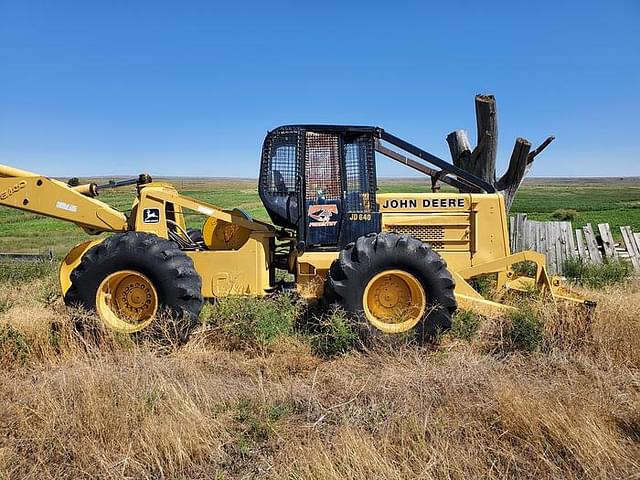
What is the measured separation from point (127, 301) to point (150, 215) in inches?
44.7

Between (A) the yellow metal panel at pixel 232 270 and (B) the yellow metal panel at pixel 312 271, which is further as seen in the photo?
(A) the yellow metal panel at pixel 232 270

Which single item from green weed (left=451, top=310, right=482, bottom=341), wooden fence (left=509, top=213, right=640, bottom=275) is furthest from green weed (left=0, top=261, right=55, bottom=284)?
wooden fence (left=509, top=213, right=640, bottom=275)

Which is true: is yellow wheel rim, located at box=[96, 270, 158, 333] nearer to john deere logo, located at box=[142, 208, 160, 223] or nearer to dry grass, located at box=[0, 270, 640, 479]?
dry grass, located at box=[0, 270, 640, 479]

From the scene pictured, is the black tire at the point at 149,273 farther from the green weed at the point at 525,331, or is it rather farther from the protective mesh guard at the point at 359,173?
the green weed at the point at 525,331

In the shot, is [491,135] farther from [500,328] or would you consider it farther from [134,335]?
[134,335]

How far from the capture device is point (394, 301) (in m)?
6.01

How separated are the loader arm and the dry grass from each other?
1.38 metres

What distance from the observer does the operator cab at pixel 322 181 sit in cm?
641

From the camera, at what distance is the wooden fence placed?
1133cm

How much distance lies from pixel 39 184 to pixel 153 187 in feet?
4.36

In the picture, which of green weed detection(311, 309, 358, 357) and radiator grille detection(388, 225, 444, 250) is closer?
green weed detection(311, 309, 358, 357)

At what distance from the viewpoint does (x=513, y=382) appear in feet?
14.3

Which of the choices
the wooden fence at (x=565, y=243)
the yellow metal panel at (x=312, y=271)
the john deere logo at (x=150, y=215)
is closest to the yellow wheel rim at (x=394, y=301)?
the yellow metal panel at (x=312, y=271)

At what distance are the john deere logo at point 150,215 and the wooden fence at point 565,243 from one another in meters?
7.97
